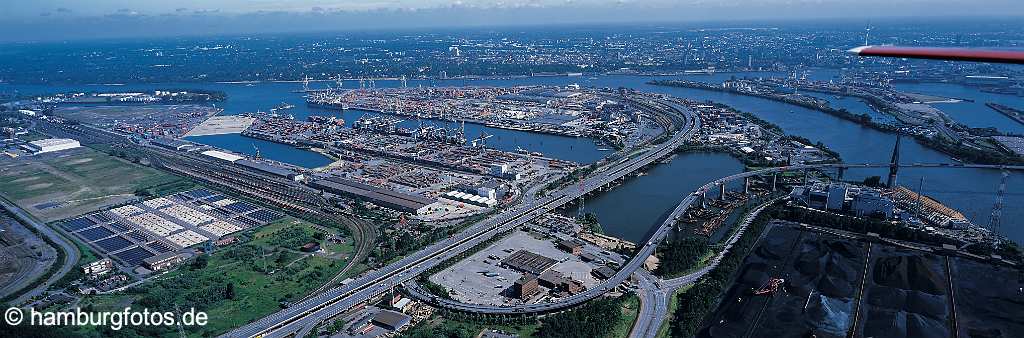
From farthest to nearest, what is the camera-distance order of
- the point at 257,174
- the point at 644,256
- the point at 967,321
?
the point at 257,174 < the point at 644,256 < the point at 967,321

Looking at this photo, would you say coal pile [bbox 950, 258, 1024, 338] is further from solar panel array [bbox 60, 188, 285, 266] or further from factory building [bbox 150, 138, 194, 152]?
factory building [bbox 150, 138, 194, 152]

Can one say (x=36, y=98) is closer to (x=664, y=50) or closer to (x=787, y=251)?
(x=787, y=251)

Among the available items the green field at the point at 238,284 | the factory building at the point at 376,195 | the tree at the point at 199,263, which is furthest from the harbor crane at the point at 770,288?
the tree at the point at 199,263

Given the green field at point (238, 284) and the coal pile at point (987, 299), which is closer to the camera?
the coal pile at point (987, 299)

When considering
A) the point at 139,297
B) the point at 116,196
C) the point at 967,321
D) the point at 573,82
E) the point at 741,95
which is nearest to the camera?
the point at 967,321

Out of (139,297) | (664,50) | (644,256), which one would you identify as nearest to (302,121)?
(139,297)

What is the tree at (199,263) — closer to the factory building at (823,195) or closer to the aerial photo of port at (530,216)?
the aerial photo of port at (530,216)

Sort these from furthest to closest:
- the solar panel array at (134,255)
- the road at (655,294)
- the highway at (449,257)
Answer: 1. the solar panel array at (134,255)
2. the highway at (449,257)
3. the road at (655,294)

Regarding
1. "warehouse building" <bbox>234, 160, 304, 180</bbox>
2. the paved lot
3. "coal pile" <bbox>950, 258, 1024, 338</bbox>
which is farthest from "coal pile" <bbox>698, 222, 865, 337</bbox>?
"warehouse building" <bbox>234, 160, 304, 180</bbox>
